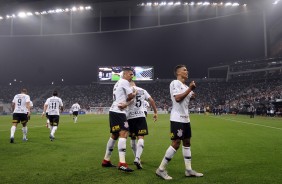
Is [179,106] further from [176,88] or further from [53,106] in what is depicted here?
[53,106]

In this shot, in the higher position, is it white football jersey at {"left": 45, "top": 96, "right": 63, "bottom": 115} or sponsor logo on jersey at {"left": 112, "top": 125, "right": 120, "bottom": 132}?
white football jersey at {"left": 45, "top": 96, "right": 63, "bottom": 115}

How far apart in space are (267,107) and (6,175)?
4509cm

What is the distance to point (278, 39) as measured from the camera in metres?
57.2

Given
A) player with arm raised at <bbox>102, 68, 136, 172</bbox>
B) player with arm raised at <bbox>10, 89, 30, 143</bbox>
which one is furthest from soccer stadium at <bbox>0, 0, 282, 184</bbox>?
player with arm raised at <bbox>102, 68, 136, 172</bbox>

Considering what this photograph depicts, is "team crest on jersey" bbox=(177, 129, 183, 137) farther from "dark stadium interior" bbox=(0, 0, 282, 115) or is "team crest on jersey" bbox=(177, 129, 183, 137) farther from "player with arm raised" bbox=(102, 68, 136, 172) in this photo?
"dark stadium interior" bbox=(0, 0, 282, 115)

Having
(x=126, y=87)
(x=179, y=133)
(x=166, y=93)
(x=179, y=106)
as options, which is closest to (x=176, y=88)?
A: (x=179, y=106)

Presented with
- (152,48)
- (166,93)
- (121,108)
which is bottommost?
(121,108)

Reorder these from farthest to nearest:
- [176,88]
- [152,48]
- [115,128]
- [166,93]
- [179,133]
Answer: [166,93]
[152,48]
[115,128]
[176,88]
[179,133]

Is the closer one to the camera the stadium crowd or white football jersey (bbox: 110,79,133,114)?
white football jersey (bbox: 110,79,133,114)

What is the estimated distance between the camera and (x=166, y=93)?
2921 inches

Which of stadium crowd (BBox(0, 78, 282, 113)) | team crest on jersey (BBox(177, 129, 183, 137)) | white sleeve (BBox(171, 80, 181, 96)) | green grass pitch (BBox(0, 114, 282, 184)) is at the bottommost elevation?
green grass pitch (BBox(0, 114, 282, 184))

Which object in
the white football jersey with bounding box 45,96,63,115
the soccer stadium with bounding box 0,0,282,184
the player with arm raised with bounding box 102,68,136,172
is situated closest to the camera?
the player with arm raised with bounding box 102,68,136,172

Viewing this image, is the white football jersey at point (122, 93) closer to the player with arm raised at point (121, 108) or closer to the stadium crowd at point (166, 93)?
the player with arm raised at point (121, 108)

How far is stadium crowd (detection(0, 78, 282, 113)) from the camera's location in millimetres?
61984
